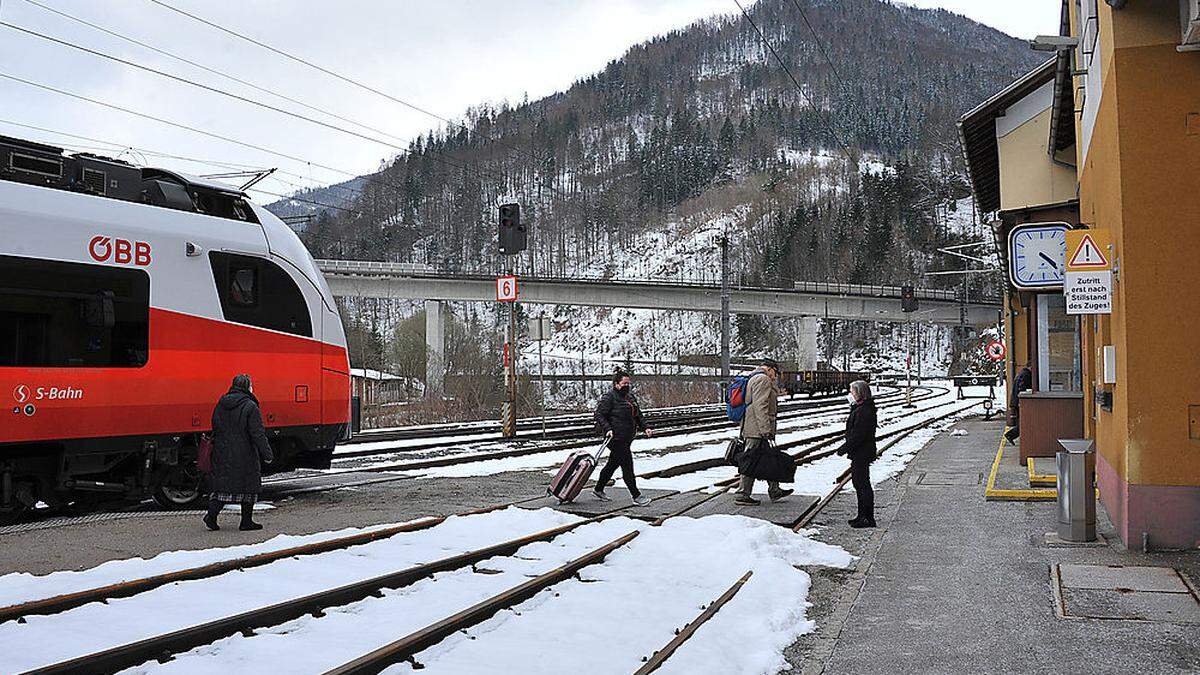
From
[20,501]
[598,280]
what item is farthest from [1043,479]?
[598,280]

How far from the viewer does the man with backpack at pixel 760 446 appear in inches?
541

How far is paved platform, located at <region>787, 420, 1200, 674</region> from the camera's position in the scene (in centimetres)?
657

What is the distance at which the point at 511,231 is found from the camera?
984 inches

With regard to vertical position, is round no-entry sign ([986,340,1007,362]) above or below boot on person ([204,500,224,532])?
above

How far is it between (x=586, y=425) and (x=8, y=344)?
22.7 meters

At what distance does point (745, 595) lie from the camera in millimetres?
8195

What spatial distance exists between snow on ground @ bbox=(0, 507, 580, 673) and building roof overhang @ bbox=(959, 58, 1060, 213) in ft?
51.7

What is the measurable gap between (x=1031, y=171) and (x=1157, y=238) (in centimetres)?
1473

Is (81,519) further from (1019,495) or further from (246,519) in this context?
(1019,495)

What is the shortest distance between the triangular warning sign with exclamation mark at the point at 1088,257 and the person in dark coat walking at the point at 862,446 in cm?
263

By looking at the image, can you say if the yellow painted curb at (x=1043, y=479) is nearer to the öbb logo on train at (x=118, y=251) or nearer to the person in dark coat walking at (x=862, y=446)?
the person in dark coat walking at (x=862, y=446)

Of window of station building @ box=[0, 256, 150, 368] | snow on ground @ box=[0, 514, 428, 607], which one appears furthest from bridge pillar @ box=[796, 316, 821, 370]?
snow on ground @ box=[0, 514, 428, 607]

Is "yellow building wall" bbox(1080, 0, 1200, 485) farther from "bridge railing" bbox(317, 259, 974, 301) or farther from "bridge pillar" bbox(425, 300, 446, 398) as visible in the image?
"bridge railing" bbox(317, 259, 974, 301)

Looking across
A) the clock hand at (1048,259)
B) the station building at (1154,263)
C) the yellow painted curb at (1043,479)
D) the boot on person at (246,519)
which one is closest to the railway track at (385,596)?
the boot on person at (246,519)
